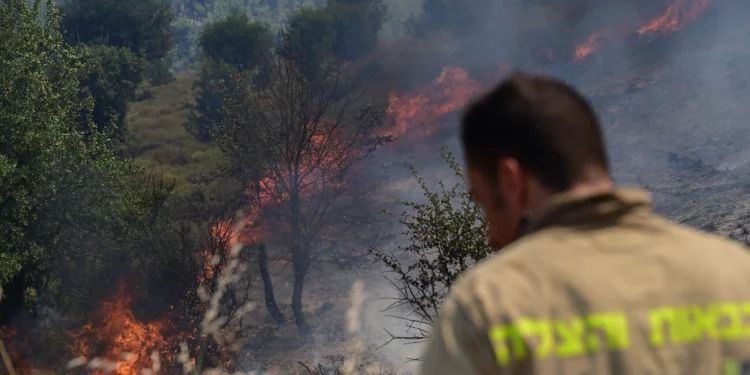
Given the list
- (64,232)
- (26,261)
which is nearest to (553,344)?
(26,261)

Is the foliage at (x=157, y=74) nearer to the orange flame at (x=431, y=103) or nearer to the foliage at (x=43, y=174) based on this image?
the orange flame at (x=431, y=103)

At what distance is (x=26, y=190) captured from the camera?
20.1 metres

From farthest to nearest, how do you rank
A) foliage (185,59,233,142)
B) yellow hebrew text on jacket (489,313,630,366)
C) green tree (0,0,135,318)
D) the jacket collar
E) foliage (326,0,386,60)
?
foliage (326,0,386,60)
foliage (185,59,233,142)
green tree (0,0,135,318)
the jacket collar
yellow hebrew text on jacket (489,313,630,366)

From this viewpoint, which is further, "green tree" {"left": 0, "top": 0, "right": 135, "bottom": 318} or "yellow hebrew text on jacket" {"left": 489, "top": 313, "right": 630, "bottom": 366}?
"green tree" {"left": 0, "top": 0, "right": 135, "bottom": 318}

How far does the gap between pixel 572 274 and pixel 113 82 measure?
148ft

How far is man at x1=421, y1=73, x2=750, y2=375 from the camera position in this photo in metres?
1.60

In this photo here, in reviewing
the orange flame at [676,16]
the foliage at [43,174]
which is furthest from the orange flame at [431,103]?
the foliage at [43,174]

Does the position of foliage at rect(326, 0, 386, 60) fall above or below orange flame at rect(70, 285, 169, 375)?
above

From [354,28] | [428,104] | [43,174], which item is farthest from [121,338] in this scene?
[354,28]

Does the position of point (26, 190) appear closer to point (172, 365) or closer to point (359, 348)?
point (172, 365)

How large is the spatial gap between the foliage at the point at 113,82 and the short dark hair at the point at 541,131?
1594 inches

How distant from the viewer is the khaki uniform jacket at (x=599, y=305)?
1590 millimetres

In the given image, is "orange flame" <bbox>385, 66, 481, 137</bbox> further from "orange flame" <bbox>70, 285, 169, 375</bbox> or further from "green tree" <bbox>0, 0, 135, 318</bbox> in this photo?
"orange flame" <bbox>70, 285, 169, 375</bbox>

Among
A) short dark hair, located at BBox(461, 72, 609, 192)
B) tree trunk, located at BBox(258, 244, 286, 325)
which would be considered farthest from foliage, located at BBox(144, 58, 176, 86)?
short dark hair, located at BBox(461, 72, 609, 192)
